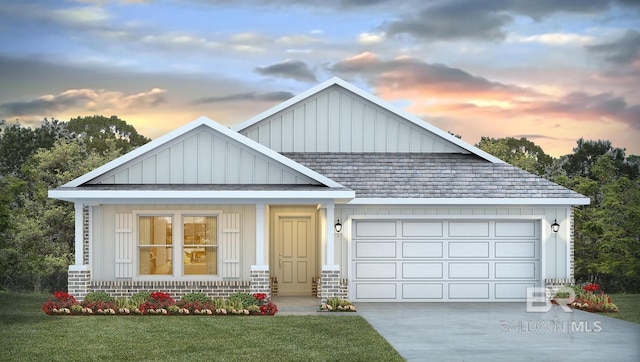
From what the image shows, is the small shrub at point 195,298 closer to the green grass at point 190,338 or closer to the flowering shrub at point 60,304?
the green grass at point 190,338

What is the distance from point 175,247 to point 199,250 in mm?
616

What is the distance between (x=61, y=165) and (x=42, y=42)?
5747 mm

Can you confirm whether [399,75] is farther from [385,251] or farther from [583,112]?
[385,251]

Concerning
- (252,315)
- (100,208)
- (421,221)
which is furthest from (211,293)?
(421,221)

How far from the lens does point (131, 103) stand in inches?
1394

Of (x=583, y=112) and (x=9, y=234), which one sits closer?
(x=583, y=112)

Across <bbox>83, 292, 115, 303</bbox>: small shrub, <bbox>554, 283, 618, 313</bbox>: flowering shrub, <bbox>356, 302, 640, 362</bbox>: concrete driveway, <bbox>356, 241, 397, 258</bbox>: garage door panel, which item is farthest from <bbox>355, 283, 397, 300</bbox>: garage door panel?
<bbox>83, 292, 115, 303</bbox>: small shrub

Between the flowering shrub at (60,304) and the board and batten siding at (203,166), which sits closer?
the flowering shrub at (60,304)

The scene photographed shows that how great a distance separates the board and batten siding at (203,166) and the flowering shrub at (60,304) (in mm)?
2968

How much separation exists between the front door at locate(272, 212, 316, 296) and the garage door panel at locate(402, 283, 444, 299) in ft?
11.1

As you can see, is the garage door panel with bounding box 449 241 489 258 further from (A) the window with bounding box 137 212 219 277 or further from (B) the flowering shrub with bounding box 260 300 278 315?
(A) the window with bounding box 137 212 219 277

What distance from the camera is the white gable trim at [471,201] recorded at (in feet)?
67.8

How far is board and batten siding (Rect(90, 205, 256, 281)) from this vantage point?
20.3 meters

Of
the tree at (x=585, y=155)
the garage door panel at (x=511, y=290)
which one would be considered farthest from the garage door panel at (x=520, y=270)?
the tree at (x=585, y=155)
